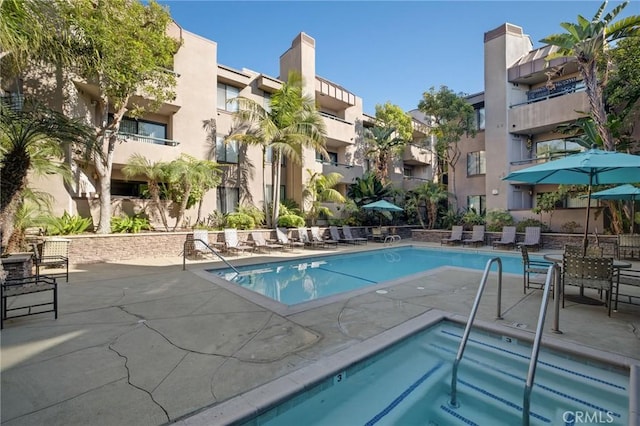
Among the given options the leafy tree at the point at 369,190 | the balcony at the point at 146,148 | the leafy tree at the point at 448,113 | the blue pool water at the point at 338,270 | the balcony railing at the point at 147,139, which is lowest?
the blue pool water at the point at 338,270

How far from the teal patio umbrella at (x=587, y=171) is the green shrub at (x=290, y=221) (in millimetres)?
12436

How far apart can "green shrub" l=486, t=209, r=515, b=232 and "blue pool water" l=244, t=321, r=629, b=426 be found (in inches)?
612

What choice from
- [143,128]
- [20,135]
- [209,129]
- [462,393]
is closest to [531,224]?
[462,393]

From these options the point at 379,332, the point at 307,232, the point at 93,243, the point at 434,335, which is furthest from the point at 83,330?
the point at 307,232

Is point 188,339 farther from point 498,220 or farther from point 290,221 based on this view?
point 498,220

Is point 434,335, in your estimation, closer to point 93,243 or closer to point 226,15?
point 93,243

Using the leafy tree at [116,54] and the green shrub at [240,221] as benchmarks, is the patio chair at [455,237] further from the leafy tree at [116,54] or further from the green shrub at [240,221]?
the leafy tree at [116,54]

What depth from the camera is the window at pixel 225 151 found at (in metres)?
17.9

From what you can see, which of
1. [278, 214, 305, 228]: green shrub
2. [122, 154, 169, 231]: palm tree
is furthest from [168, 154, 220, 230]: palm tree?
[278, 214, 305, 228]: green shrub

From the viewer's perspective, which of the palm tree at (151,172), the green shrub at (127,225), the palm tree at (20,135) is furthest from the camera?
the palm tree at (151,172)

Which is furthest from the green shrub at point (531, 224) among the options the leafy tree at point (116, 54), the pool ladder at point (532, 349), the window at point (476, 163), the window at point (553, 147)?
the leafy tree at point (116, 54)

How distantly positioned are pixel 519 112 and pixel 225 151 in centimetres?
1820

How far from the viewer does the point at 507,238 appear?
1623 cm

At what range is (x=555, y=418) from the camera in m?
3.10
